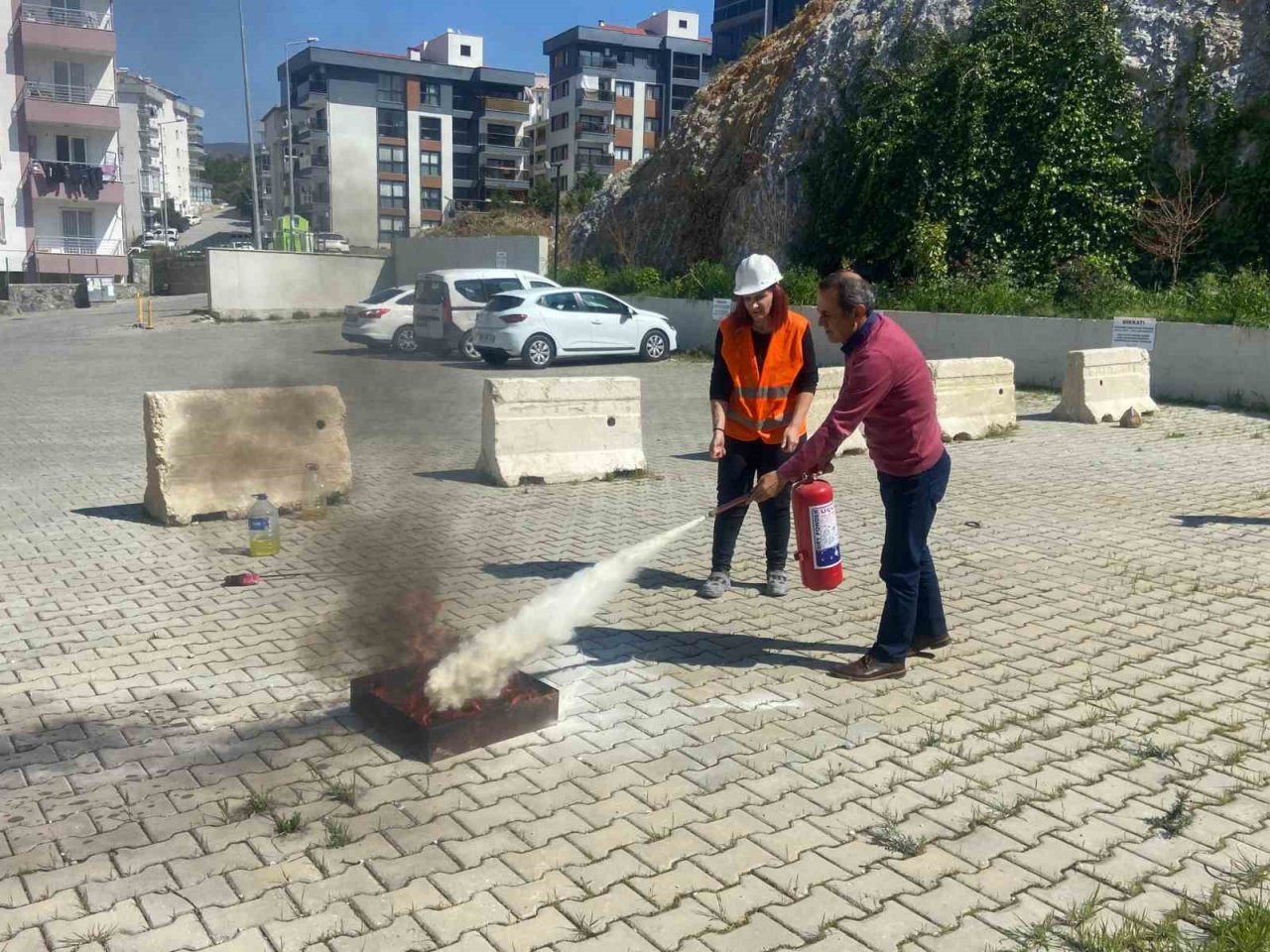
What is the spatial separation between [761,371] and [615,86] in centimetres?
8395

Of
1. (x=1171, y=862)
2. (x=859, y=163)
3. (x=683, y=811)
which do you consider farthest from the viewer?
(x=859, y=163)

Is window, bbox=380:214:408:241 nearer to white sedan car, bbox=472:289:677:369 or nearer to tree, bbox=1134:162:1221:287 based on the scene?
white sedan car, bbox=472:289:677:369

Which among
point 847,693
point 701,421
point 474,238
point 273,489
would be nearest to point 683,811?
point 847,693

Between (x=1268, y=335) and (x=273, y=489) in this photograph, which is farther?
(x=1268, y=335)

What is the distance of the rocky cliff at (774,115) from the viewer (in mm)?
22375

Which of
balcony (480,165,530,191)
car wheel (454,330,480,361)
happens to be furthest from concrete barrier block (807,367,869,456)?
balcony (480,165,530,191)

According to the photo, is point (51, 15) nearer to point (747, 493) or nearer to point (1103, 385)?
point (1103, 385)

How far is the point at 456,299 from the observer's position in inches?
893

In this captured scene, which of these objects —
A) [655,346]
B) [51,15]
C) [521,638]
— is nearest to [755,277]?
[521,638]

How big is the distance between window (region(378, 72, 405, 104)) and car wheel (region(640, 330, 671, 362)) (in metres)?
12.6

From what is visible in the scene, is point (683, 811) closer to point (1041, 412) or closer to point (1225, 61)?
point (1041, 412)

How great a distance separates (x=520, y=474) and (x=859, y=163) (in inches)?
670

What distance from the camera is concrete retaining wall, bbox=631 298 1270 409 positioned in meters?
15.7

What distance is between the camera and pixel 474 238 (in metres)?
31.8
